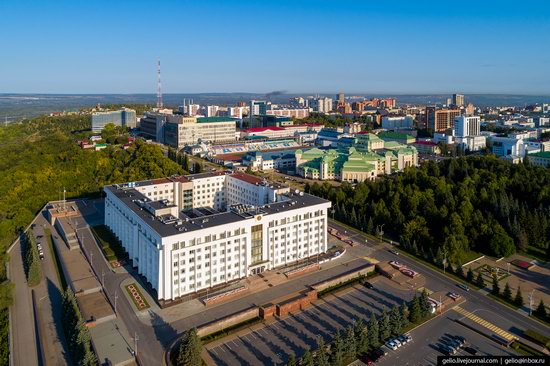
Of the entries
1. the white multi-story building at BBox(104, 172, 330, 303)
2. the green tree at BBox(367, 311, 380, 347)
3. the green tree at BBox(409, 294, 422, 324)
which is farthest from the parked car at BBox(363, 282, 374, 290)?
the green tree at BBox(367, 311, 380, 347)

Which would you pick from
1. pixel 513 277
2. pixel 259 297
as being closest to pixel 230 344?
pixel 259 297

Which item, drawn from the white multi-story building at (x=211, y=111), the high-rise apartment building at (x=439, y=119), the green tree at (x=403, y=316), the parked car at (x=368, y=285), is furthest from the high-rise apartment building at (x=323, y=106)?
the green tree at (x=403, y=316)

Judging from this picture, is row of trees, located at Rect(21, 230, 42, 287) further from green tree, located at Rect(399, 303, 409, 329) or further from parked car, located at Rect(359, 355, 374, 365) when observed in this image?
green tree, located at Rect(399, 303, 409, 329)

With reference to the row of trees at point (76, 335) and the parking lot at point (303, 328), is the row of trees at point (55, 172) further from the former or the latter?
the parking lot at point (303, 328)

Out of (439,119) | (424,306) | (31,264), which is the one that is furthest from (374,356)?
(439,119)

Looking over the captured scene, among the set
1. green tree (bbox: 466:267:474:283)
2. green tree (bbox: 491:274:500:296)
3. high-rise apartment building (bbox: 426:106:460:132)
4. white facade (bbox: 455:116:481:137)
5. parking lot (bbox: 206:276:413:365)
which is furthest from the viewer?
high-rise apartment building (bbox: 426:106:460:132)

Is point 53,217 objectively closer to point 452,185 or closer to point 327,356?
point 327,356
